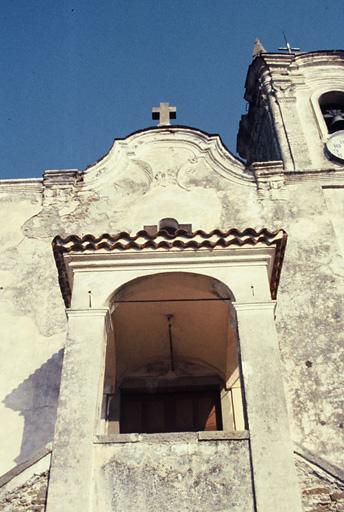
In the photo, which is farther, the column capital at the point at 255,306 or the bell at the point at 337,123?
the bell at the point at 337,123

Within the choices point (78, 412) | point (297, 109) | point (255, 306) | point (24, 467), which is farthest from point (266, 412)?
point (297, 109)

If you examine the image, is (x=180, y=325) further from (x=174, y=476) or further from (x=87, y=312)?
(x=174, y=476)

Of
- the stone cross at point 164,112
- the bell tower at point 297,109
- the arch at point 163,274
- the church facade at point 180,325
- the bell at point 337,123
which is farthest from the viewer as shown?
the bell at point 337,123

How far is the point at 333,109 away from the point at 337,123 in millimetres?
949

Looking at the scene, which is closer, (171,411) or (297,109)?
(171,411)

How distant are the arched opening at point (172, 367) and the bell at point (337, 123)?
7195 millimetres

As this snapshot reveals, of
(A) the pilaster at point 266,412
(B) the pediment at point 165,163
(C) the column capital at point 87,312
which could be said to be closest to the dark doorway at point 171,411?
(C) the column capital at point 87,312

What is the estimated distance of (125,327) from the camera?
29.8 ft

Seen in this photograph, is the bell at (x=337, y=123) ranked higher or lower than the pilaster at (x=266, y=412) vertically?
higher

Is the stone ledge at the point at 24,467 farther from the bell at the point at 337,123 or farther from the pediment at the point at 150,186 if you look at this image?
the bell at the point at 337,123

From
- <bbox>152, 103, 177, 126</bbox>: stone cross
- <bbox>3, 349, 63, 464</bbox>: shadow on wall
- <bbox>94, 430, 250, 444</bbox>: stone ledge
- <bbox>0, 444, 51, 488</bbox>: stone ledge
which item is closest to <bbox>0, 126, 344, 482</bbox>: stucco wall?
<bbox>3, 349, 63, 464</bbox>: shadow on wall

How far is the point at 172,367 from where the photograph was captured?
983cm

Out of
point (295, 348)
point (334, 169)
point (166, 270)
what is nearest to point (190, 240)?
point (166, 270)

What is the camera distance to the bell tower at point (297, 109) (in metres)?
13.2
